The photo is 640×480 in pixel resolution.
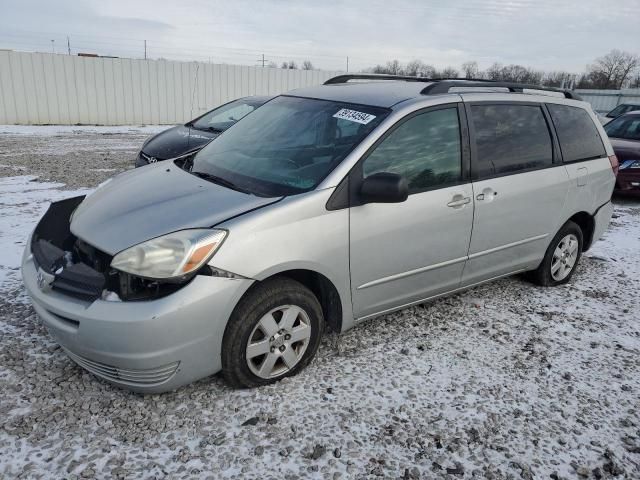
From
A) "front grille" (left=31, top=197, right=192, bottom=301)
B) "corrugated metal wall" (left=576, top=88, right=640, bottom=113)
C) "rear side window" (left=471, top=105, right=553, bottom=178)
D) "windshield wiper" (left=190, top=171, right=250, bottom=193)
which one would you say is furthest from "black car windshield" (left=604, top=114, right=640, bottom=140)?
"corrugated metal wall" (left=576, top=88, right=640, bottom=113)

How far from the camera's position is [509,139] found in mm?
4012

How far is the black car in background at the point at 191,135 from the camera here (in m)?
7.38

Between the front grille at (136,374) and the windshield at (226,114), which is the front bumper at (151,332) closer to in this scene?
the front grille at (136,374)

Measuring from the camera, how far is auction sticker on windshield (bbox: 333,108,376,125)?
133 inches

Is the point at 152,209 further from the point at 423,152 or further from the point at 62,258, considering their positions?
the point at 423,152

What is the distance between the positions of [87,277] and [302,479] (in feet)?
4.94

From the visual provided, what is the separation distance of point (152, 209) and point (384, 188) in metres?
1.35

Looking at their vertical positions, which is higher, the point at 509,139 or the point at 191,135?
the point at 509,139

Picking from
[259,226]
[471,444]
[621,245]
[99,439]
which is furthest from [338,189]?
[621,245]

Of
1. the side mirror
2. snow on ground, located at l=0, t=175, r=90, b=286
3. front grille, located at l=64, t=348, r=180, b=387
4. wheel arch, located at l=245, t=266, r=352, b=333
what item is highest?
the side mirror

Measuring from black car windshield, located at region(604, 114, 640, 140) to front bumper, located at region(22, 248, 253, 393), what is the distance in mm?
9297

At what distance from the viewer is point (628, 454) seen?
264 centimetres

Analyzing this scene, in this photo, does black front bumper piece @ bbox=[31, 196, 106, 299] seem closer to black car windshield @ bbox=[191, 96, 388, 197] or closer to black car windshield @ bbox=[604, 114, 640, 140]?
black car windshield @ bbox=[191, 96, 388, 197]

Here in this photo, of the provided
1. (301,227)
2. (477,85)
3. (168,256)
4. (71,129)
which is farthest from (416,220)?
(71,129)
